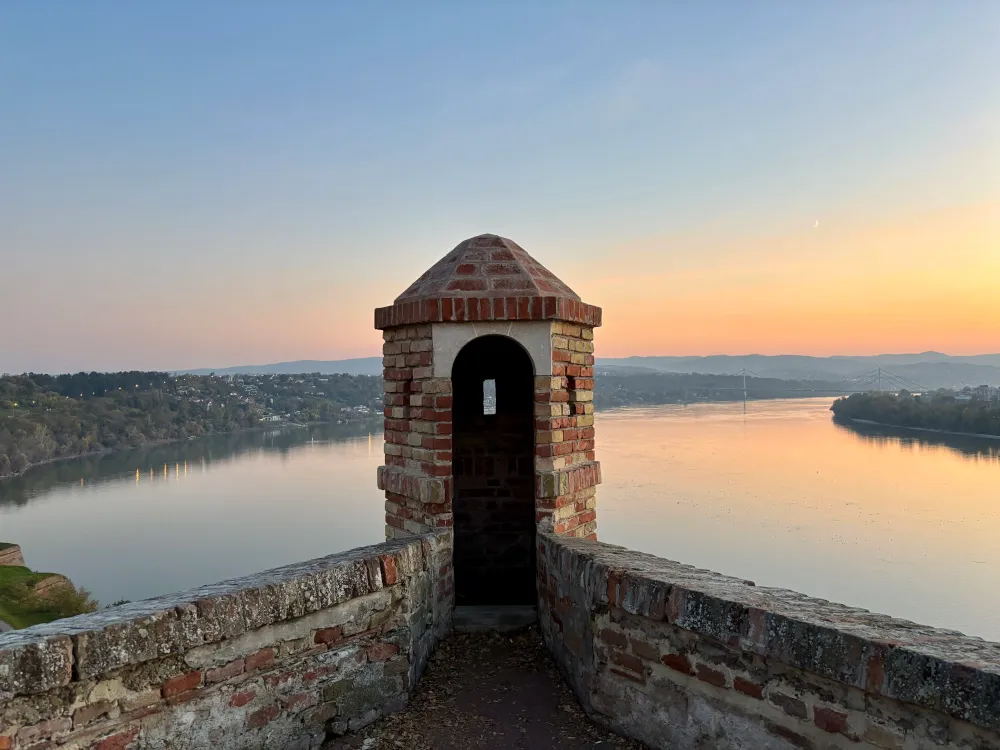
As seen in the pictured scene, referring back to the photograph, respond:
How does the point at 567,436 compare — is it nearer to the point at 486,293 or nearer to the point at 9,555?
the point at 486,293

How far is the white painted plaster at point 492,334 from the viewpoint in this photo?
430 cm

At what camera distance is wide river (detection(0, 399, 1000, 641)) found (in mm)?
29438

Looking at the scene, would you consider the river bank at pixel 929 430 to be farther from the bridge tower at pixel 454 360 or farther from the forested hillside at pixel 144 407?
the bridge tower at pixel 454 360

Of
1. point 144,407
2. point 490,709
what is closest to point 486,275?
point 490,709

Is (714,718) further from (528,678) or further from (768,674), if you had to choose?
(528,678)

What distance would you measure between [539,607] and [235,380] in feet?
325

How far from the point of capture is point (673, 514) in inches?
Answer: 1436

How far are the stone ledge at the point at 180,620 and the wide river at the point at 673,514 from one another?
87.2ft

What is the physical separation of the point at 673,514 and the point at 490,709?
3473 cm

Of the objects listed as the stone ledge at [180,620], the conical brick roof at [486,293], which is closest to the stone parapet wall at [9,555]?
the conical brick roof at [486,293]

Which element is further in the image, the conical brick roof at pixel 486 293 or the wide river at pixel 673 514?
the wide river at pixel 673 514

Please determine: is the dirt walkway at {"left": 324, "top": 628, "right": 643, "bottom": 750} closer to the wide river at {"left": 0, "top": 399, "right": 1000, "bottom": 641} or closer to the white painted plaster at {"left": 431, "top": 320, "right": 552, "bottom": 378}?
the white painted plaster at {"left": 431, "top": 320, "right": 552, "bottom": 378}

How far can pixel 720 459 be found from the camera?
53.5 metres

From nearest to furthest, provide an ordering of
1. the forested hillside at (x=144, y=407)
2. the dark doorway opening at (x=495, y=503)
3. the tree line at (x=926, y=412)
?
the dark doorway opening at (x=495, y=503) → the tree line at (x=926, y=412) → the forested hillside at (x=144, y=407)
